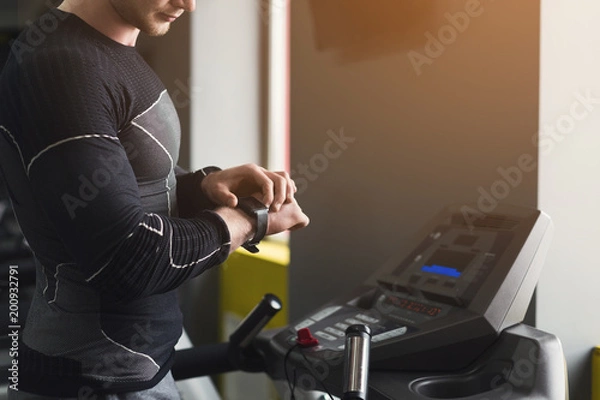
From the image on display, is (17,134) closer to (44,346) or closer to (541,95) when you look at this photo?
(44,346)

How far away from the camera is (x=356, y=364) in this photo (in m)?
1.12

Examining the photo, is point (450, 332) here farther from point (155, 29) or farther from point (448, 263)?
point (155, 29)

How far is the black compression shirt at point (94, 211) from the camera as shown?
993mm

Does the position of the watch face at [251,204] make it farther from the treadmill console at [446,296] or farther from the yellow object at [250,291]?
the yellow object at [250,291]

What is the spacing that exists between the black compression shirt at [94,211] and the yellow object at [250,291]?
161 centimetres

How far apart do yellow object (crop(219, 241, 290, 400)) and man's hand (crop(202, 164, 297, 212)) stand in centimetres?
150

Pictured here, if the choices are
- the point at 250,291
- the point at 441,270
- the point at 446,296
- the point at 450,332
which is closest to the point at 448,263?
the point at 441,270

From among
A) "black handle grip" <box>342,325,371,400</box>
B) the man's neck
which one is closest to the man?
the man's neck

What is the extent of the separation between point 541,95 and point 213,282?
2.26 m

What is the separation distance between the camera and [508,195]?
1.68 meters

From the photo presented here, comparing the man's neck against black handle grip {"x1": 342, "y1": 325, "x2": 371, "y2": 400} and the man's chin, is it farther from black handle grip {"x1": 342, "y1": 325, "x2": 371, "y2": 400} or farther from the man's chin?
black handle grip {"x1": 342, "y1": 325, "x2": 371, "y2": 400}

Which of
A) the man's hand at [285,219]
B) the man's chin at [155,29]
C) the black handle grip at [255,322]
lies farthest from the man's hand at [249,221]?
the black handle grip at [255,322]

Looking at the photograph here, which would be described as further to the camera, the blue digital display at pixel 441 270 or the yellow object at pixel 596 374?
the yellow object at pixel 596 374

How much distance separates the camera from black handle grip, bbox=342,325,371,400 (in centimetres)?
109
